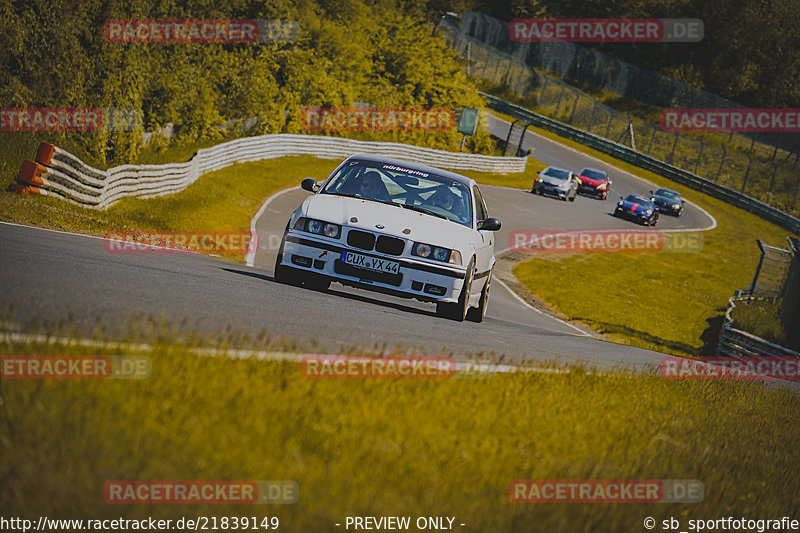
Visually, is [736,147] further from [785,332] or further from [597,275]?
[785,332]

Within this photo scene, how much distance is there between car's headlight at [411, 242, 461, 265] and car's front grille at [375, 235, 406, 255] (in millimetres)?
176

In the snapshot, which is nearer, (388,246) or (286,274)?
(388,246)

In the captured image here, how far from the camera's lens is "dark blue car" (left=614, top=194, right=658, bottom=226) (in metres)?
43.3

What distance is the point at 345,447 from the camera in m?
4.25

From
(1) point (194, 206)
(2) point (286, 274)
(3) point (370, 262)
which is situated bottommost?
(1) point (194, 206)

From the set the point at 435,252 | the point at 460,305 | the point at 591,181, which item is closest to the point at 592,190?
the point at 591,181

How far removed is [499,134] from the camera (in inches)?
2462

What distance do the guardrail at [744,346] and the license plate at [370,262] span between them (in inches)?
532

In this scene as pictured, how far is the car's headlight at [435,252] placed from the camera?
969cm

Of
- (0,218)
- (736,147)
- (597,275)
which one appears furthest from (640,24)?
(0,218)

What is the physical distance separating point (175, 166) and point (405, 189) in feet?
57.1

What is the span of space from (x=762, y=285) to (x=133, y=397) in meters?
30.3

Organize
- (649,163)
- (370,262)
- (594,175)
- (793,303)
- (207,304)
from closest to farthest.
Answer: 1. (207,304)
2. (370,262)
3. (793,303)
4. (594,175)
5. (649,163)

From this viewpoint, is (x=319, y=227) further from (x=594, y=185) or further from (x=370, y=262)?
(x=594, y=185)
